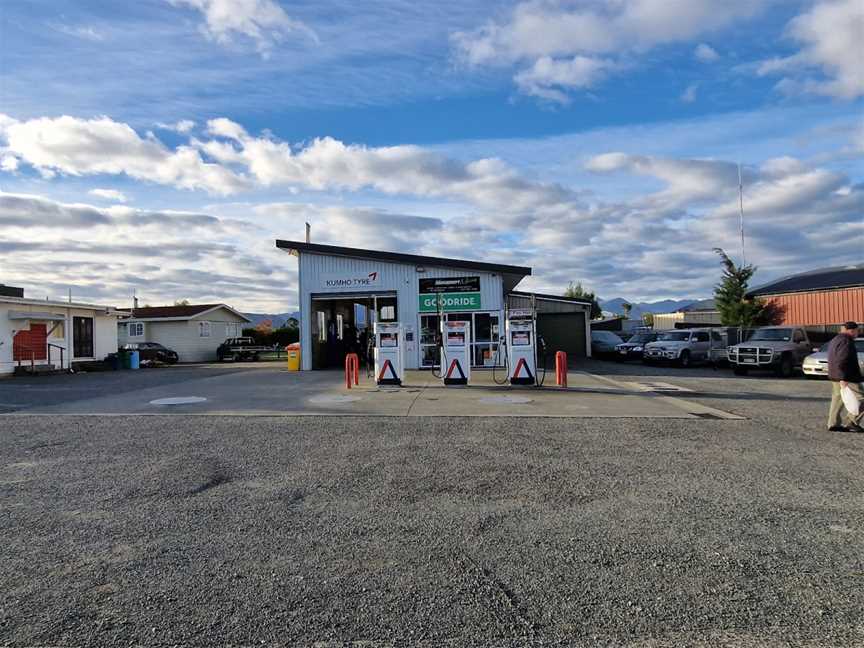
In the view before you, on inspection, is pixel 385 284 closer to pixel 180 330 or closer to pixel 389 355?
pixel 389 355

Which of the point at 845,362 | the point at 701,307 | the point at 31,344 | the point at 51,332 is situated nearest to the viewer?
the point at 845,362

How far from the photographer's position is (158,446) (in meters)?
8.41

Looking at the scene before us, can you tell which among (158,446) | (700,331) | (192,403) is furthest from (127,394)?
(700,331)

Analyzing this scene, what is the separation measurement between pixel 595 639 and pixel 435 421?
23.7 feet

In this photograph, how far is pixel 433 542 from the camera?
4.67 metres

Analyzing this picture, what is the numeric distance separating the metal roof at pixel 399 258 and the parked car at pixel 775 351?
25.4 feet

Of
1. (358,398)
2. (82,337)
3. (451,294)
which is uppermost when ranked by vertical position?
(451,294)

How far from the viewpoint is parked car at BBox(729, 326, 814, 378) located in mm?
20328

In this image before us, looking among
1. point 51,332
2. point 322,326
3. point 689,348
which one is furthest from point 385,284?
point 51,332

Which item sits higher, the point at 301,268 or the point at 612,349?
the point at 301,268

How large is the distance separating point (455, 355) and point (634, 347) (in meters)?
16.7

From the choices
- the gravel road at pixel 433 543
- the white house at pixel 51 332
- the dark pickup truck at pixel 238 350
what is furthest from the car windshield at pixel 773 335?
the dark pickup truck at pixel 238 350

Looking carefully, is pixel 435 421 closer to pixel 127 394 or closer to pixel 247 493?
pixel 247 493

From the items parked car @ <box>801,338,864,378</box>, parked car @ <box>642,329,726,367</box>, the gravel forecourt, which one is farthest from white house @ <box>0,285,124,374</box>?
parked car @ <box>801,338,864,378</box>
